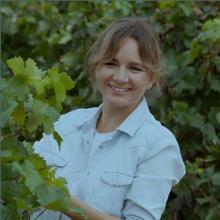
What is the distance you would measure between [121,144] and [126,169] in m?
0.10

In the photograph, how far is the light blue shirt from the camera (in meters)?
2.19

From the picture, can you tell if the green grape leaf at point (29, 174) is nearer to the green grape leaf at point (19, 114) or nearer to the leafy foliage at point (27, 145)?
the leafy foliage at point (27, 145)

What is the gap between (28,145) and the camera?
1.96 metres

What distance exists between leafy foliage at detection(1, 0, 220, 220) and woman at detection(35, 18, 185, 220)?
0.44 feet

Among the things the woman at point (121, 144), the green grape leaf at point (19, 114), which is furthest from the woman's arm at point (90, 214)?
the green grape leaf at point (19, 114)

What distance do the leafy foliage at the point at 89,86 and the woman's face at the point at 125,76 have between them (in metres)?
0.13

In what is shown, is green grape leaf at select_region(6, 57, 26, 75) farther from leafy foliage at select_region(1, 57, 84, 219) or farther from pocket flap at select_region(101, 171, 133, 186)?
pocket flap at select_region(101, 171, 133, 186)

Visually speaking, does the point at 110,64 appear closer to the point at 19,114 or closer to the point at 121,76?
the point at 121,76

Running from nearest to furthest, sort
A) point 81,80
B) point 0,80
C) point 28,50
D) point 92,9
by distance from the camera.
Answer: point 0,80 < point 81,80 < point 92,9 < point 28,50

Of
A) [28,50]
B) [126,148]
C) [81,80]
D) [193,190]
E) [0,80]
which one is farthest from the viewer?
[28,50]

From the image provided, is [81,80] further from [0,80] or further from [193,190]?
[0,80]

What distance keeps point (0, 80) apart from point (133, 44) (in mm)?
570

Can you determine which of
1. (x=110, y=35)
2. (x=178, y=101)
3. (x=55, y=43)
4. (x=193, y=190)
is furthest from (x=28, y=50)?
(x=110, y=35)

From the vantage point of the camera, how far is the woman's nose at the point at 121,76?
89.7 inches
